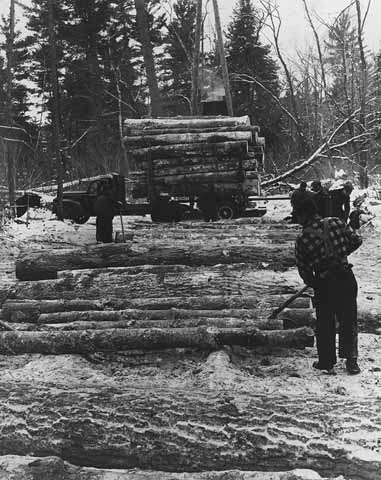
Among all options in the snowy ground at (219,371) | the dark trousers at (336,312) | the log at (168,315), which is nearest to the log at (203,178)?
the snowy ground at (219,371)

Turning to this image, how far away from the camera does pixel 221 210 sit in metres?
A: 16.5

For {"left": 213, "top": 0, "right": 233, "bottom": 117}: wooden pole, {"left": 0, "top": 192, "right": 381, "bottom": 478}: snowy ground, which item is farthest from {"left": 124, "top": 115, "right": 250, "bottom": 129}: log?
{"left": 0, "top": 192, "right": 381, "bottom": 478}: snowy ground

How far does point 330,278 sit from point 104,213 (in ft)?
24.0

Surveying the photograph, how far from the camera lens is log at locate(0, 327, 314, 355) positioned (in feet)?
17.3

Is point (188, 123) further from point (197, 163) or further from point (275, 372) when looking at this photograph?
point (275, 372)

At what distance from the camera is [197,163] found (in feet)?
53.7

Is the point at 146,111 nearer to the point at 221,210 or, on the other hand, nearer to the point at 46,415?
the point at 221,210

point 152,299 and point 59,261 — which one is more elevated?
point 59,261

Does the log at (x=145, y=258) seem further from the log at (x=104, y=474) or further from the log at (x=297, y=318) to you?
the log at (x=104, y=474)

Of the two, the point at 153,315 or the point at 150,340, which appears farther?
the point at 153,315

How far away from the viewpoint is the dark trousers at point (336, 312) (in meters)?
4.73

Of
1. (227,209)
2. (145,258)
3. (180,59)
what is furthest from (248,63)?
(145,258)

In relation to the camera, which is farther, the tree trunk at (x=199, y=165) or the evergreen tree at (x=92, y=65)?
the evergreen tree at (x=92, y=65)

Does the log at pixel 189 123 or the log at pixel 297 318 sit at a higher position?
the log at pixel 189 123
